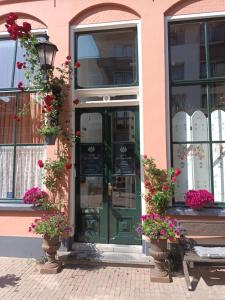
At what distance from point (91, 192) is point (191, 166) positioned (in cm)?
179

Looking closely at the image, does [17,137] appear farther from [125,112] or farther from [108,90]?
[125,112]

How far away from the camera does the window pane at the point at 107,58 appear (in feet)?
20.4

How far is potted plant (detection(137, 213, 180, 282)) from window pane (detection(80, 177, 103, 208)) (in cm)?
129

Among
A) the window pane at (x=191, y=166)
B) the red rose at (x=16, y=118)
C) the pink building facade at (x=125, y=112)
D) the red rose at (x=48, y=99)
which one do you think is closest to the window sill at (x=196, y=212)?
the pink building facade at (x=125, y=112)

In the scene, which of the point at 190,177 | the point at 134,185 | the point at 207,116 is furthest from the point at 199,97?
the point at 134,185

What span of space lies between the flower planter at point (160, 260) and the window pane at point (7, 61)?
12.8 feet

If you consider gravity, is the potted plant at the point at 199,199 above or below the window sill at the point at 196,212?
above

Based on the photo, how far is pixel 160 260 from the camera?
5.04m

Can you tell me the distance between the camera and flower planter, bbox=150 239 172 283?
16.3 ft

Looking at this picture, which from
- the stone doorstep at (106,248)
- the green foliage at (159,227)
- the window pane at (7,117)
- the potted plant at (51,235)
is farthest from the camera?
the window pane at (7,117)

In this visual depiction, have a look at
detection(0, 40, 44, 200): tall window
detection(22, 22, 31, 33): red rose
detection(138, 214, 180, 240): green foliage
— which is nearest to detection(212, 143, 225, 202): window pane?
detection(138, 214, 180, 240): green foliage

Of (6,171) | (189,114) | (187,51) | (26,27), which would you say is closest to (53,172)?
(6,171)

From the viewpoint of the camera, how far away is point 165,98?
5.84 metres

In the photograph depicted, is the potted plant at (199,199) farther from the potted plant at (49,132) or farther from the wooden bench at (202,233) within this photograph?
the potted plant at (49,132)
